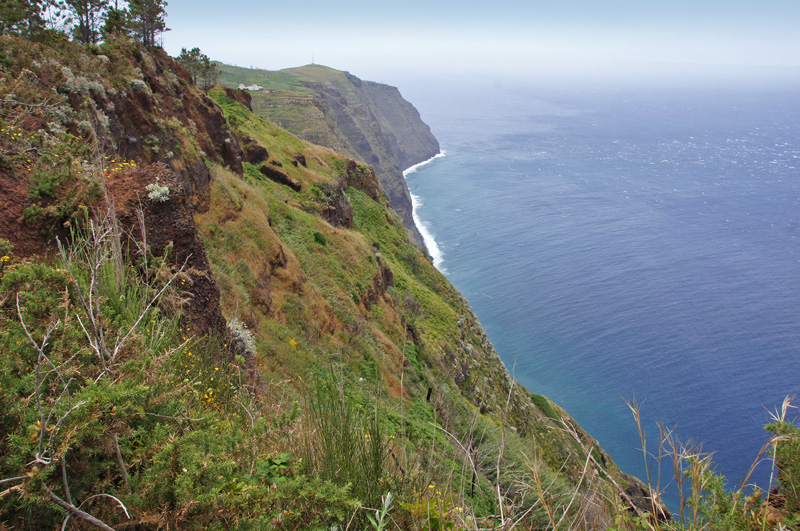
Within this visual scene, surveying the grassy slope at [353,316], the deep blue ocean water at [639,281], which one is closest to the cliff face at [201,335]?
the grassy slope at [353,316]

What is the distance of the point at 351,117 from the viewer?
395 ft

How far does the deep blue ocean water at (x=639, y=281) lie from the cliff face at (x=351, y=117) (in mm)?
10016

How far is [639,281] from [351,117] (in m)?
84.4

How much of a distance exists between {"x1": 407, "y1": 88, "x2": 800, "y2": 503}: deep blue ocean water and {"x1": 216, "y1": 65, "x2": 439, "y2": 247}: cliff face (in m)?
10.0

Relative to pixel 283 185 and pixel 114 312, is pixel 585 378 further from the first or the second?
pixel 114 312

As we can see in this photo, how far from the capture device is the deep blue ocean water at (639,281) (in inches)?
1690

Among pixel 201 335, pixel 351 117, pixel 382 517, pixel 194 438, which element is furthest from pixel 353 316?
pixel 351 117

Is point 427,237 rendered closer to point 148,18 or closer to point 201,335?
point 148,18

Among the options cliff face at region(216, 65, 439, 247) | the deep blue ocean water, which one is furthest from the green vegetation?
cliff face at region(216, 65, 439, 247)

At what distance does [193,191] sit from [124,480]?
14.5 metres

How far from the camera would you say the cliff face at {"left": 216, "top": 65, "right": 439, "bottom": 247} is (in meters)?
81.1

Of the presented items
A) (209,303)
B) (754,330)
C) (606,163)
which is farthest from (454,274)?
(606,163)

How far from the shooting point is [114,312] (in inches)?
153

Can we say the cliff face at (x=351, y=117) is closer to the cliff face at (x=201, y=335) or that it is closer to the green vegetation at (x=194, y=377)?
the cliff face at (x=201, y=335)
